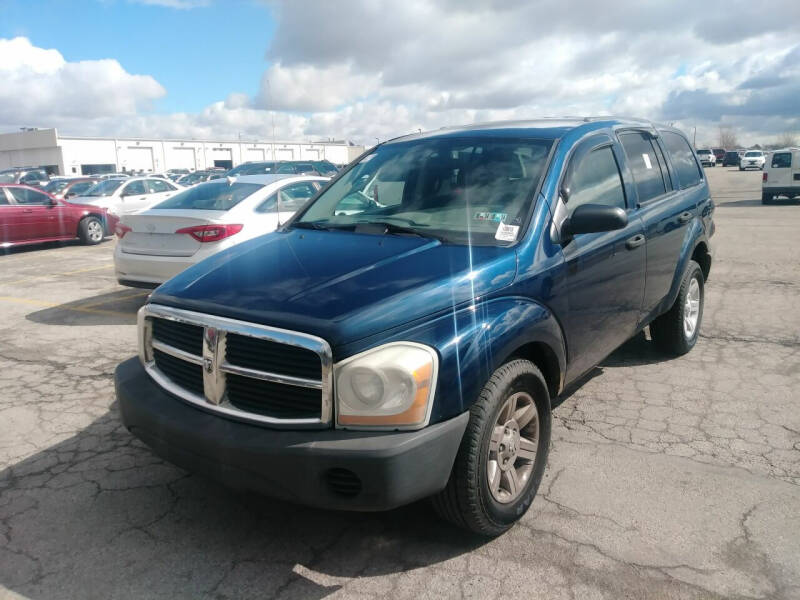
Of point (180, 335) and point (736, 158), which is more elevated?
point (736, 158)

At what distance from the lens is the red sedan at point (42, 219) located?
13156 mm

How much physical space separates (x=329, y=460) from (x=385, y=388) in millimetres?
340

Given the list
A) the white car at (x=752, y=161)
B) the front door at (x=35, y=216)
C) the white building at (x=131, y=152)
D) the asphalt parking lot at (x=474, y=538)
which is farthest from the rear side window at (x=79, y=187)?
the white car at (x=752, y=161)

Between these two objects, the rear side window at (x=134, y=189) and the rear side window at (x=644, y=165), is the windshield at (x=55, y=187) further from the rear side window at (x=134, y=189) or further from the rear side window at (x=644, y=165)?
the rear side window at (x=644, y=165)

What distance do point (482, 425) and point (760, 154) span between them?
63779mm

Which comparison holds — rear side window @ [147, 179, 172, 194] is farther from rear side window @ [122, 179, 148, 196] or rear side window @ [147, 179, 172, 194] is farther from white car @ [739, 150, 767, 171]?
white car @ [739, 150, 767, 171]

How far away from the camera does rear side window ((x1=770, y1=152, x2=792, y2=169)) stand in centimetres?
2056

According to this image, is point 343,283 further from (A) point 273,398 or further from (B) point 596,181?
(B) point 596,181

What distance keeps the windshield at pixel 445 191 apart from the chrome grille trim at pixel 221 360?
1.10 meters

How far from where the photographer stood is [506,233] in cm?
322

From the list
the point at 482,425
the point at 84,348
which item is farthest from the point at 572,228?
the point at 84,348

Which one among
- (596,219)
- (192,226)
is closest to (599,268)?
(596,219)

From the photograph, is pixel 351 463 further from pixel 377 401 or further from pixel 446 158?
pixel 446 158

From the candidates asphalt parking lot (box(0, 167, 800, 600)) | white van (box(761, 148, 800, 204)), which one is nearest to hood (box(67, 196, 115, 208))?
asphalt parking lot (box(0, 167, 800, 600))
